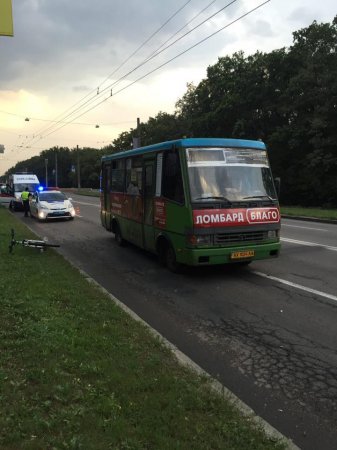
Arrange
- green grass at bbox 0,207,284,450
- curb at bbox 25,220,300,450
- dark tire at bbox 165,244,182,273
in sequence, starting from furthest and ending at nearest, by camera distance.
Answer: dark tire at bbox 165,244,182,273 < curb at bbox 25,220,300,450 < green grass at bbox 0,207,284,450

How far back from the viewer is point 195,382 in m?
4.21

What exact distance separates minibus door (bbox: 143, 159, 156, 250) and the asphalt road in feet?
1.88

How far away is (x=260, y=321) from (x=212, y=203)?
2835 mm

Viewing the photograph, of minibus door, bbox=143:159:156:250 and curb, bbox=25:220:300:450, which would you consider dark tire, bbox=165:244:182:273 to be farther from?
curb, bbox=25:220:300:450

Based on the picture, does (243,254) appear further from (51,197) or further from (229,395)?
(51,197)

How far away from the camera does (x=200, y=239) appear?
27.9ft

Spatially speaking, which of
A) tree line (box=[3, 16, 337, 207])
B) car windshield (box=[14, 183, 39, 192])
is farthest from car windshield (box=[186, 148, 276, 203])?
tree line (box=[3, 16, 337, 207])

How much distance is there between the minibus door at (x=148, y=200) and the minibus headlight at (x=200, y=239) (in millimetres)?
1905

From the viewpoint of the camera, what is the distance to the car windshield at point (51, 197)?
74.7ft

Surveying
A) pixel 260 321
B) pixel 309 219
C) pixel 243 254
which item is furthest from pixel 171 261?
pixel 309 219

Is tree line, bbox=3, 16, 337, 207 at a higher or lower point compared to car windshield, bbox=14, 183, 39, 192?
higher

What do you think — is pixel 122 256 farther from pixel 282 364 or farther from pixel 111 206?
pixel 282 364

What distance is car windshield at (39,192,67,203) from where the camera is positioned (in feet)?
74.7

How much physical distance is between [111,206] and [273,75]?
36.3m
